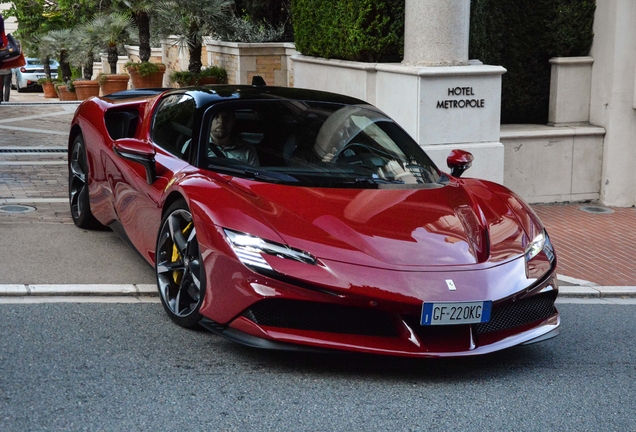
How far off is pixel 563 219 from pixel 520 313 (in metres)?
5.06

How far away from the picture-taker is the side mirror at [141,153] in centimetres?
586

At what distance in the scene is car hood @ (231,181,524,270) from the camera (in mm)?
4543

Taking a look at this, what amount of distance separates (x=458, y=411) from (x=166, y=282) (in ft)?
6.42

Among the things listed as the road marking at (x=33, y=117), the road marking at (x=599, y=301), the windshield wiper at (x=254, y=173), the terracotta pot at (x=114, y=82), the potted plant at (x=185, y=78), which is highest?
the windshield wiper at (x=254, y=173)

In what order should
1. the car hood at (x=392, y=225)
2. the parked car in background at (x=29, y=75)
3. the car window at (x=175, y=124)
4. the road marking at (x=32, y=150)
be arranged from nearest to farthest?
the car hood at (x=392, y=225) → the car window at (x=175, y=124) → the road marking at (x=32, y=150) → the parked car in background at (x=29, y=75)

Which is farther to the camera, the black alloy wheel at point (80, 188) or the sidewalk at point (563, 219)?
the black alloy wheel at point (80, 188)

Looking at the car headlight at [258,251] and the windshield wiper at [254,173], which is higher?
the windshield wiper at [254,173]

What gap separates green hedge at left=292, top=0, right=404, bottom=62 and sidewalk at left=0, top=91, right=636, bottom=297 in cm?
247

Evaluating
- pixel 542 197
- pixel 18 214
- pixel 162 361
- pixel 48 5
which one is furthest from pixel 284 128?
pixel 48 5

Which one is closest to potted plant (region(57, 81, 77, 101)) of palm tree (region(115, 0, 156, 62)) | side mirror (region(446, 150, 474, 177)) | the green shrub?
palm tree (region(115, 0, 156, 62))

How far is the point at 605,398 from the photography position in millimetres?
4391

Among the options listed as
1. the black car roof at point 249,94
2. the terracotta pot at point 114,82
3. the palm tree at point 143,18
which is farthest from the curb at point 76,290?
the terracotta pot at point 114,82

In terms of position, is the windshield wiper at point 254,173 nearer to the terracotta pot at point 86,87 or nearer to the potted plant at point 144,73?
the potted plant at point 144,73

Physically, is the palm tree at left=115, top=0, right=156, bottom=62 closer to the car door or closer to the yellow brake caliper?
the car door
